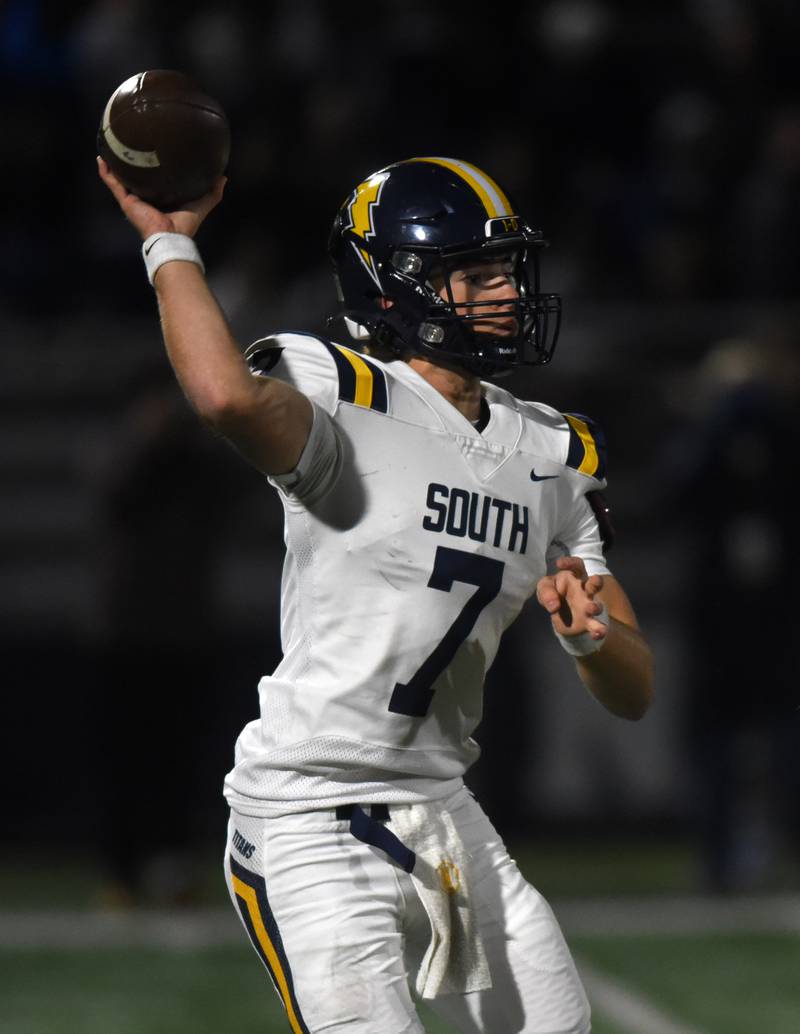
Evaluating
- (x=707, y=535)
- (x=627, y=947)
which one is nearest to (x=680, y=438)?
(x=707, y=535)

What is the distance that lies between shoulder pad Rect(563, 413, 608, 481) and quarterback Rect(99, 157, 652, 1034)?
0.04 m

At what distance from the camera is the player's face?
3072 mm

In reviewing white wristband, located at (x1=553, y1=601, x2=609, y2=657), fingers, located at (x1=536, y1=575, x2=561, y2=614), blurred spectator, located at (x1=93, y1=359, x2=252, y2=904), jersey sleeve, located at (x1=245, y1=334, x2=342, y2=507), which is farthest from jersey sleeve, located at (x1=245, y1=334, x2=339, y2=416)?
blurred spectator, located at (x1=93, y1=359, x2=252, y2=904)

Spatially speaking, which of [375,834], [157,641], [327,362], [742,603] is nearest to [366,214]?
[327,362]

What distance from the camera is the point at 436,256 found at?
10.1 feet

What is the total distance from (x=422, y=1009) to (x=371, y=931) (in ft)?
9.50

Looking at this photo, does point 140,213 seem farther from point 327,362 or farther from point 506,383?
point 506,383

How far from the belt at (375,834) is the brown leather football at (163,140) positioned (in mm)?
1036

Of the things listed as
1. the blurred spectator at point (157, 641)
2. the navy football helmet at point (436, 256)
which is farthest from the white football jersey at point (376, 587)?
the blurred spectator at point (157, 641)

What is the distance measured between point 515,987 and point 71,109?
23.4ft

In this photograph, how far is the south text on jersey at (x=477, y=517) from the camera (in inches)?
115

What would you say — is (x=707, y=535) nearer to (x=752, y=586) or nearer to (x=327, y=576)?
(x=752, y=586)

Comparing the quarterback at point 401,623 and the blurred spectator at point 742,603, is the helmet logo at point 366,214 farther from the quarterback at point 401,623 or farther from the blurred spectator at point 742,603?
the blurred spectator at point 742,603

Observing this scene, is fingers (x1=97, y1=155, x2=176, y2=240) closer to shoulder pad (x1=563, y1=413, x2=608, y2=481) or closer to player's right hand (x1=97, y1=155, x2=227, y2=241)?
player's right hand (x1=97, y1=155, x2=227, y2=241)
